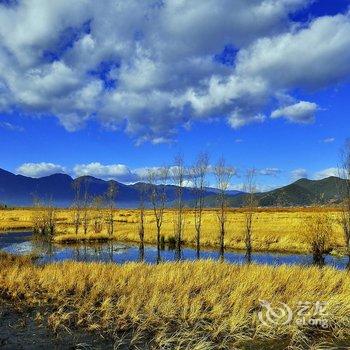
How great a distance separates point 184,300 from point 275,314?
3.15 meters

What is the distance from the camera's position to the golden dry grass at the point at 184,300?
44.9ft

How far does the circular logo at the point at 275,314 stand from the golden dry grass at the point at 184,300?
0.75 feet

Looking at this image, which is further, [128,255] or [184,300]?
[128,255]

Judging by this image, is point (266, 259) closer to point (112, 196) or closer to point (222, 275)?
point (222, 275)

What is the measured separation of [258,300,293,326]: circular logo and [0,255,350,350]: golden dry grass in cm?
23

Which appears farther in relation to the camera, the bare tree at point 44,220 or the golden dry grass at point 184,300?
the bare tree at point 44,220

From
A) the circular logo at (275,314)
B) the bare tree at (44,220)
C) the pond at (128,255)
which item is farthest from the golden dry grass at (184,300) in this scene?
the bare tree at (44,220)

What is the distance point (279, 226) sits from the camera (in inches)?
2849

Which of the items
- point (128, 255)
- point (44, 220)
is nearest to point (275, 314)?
point (128, 255)

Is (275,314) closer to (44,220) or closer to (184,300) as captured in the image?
(184,300)

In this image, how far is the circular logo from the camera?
14.4m

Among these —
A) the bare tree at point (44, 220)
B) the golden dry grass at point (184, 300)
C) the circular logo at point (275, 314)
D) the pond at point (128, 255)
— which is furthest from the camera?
the bare tree at point (44, 220)

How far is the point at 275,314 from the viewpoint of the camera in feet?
49.4

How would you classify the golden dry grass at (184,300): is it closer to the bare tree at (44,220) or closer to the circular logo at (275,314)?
the circular logo at (275,314)
